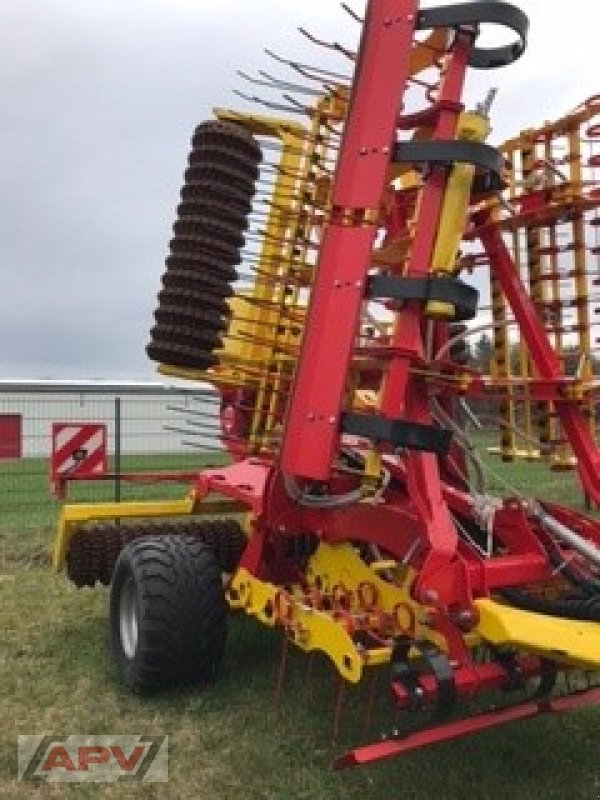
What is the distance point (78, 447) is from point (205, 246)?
419 cm

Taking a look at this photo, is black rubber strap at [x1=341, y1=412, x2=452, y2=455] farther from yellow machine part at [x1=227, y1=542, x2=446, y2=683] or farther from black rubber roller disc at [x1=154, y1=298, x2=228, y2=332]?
black rubber roller disc at [x1=154, y1=298, x2=228, y2=332]

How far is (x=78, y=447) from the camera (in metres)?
8.23

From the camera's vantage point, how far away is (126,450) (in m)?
22.7

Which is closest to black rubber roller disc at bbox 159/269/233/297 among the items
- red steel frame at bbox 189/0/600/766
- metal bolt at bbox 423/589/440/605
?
red steel frame at bbox 189/0/600/766

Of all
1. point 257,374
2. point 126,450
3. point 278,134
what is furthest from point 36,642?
point 126,450

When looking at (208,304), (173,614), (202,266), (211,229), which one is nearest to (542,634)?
(173,614)

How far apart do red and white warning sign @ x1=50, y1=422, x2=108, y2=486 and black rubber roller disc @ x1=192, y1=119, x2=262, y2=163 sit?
4.00 meters

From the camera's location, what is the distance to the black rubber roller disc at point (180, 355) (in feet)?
14.4

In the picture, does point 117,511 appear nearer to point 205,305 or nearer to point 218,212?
point 205,305

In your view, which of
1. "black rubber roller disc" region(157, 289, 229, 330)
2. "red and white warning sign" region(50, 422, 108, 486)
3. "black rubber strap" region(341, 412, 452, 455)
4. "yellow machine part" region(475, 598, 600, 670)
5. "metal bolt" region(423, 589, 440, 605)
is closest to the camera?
"yellow machine part" region(475, 598, 600, 670)

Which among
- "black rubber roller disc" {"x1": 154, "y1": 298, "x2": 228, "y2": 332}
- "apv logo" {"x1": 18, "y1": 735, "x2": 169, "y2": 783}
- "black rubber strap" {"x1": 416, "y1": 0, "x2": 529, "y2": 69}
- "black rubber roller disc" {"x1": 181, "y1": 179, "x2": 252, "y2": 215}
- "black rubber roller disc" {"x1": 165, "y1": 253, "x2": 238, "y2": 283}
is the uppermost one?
"black rubber strap" {"x1": 416, "y1": 0, "x2": 529, "y2": 69}

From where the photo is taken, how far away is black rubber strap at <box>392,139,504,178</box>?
3.54 metres

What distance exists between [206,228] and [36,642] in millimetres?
2615

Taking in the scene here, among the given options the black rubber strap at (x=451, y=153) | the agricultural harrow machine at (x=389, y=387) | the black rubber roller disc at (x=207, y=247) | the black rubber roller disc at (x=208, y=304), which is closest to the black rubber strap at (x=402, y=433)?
the agricultural harrow machine at (x=389, y=387)
